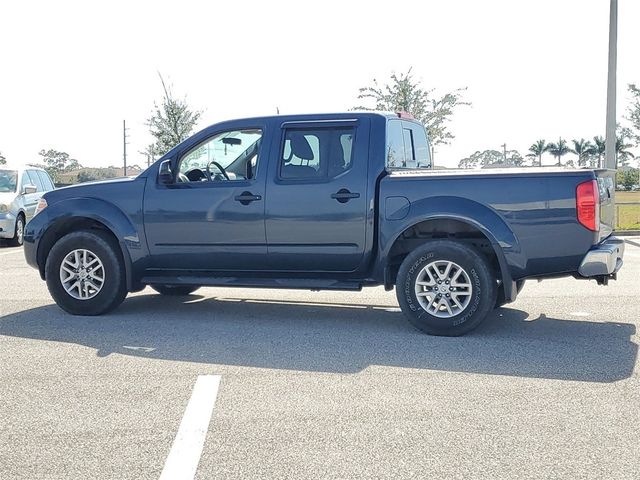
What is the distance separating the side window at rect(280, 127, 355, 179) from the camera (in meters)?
7.21

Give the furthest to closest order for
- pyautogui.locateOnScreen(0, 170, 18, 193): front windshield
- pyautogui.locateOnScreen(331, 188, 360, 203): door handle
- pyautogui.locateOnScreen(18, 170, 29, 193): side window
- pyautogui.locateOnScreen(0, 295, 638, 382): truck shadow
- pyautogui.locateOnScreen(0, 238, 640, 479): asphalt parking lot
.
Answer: pyautogui.locateOnScreen(18, 170, 29, 193): side window
pyautogui.locateOnScreen(0, 170, 18, 193): front windshield
pyautogui.locateOnScreen(331, 188, 360, 203): door handle
pyautogui.locateOnScreen(0, 295, 638, 382): truck shadow
pyautogui.locateOnScreen(0, 238, 640, 479): asphalt parking lot

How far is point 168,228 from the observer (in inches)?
300

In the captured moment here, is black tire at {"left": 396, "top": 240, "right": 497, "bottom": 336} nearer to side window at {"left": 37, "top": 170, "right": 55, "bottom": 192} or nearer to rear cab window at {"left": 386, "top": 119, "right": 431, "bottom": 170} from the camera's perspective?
rear cab window at {"left": 386, "top": 119, "right": 431, "bottom": 170}

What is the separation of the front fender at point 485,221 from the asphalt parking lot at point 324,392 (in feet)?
2.02

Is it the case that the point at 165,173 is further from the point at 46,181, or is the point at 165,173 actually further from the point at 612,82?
the point at 46,181

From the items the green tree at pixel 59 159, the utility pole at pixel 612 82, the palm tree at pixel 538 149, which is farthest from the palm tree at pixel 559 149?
Answer: the utility pole at pixel 612 82

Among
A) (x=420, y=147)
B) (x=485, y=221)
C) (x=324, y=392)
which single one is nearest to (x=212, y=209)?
(x=420, y=147)

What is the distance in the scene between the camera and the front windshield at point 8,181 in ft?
55.9

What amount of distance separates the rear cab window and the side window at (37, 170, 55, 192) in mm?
12472

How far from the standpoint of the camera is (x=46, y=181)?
19.1 m

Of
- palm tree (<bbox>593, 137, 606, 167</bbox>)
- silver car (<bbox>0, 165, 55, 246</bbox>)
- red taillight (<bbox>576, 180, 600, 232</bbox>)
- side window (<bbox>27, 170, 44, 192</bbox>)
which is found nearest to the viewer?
red taillight (<bbox>576, 180, 600, 232</bbox>)

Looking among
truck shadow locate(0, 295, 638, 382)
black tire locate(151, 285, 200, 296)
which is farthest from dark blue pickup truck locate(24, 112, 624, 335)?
black tire locate(151, 285, 200, 296)

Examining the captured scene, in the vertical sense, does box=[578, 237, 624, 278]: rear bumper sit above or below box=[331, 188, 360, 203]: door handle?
below

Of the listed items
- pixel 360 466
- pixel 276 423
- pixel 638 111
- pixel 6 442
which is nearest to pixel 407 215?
pixel 276 423
